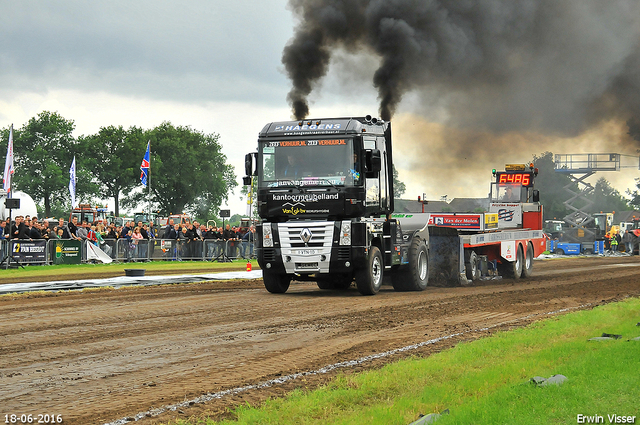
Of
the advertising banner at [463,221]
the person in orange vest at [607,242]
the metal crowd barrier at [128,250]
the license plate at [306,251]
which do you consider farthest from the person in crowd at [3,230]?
the person in orange vest at [607,242]

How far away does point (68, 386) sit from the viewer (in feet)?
22.2

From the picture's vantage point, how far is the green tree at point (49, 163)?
85.0 m

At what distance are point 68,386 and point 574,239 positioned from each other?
47.8 metres

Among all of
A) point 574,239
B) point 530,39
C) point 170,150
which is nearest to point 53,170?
point 170,150

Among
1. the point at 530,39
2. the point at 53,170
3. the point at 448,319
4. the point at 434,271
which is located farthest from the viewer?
the point at 53,170

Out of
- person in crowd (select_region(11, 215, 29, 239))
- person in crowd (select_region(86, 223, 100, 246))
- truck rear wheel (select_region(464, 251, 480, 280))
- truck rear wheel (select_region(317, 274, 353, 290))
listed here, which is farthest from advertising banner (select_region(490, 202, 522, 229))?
person in crowd (select_region(11, 215, 29, 239))

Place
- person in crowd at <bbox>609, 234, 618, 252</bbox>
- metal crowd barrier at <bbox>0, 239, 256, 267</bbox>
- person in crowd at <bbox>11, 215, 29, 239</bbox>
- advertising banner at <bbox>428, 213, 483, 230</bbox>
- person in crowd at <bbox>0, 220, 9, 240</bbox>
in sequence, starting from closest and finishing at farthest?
advertising banner at <bbox>428, 213, 483, 230</bbox>, metal crowd barrier at <bbox>0, 239, 256, 267</bbox>, person in crowd at <bbox>11, 215, 29, 239</bbox>, person in crowd at <bbox>0, 220, 9, 240</bbox>, person in crowd at <bbox>609, 234, 618, 252</bbox>

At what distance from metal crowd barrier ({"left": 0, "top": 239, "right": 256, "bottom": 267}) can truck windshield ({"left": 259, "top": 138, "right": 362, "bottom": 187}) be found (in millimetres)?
12407

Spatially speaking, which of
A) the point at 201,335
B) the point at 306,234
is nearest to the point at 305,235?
the point at 306,234

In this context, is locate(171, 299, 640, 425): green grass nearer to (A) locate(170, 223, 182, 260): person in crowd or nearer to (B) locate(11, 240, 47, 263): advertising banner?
(B) locate(11, 240, 47, 263): advertising banner

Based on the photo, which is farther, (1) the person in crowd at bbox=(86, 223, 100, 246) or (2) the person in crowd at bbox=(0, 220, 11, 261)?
(1) the person in crowd at bbox=(86, 223, 100, 246)

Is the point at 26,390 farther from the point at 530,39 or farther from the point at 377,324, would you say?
the point at 530,39

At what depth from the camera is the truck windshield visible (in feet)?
50.2

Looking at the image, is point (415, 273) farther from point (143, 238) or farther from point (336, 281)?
point (143, 238)
